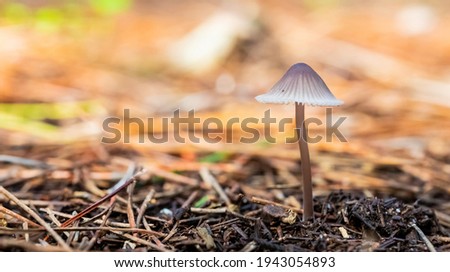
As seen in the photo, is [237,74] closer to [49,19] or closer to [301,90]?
[49,19]

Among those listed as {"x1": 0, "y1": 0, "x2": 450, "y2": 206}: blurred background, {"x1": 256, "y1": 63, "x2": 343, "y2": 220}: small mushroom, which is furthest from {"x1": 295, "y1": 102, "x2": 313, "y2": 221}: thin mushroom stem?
{"x1": 0, "y1": 0, "x2": 450, "y2": 206}: blurred background

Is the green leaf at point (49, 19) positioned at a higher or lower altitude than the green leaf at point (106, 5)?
lower

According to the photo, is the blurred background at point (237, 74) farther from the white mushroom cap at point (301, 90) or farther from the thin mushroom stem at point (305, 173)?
the white mushroom cap at point (301, 90)

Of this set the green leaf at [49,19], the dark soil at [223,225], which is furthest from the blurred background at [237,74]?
the dark soil at [223,225]

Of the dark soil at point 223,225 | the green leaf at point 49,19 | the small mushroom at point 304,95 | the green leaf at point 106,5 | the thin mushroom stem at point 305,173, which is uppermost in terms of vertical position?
the green leaf at point 106,5

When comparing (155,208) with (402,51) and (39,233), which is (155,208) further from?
(402,51)

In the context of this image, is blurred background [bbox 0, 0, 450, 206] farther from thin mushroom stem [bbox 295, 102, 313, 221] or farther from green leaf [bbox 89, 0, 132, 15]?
thin mushroom stem [bbox 295, 102, 313, 221]

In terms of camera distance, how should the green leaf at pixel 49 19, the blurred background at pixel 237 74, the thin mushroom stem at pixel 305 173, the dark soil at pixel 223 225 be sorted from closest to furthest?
the dark soil at pixel 223 225 → the thin mushroom stem at pixel 305 173 → the blurred background at pixel 237 74 → the green leaf at pixel 49 19
